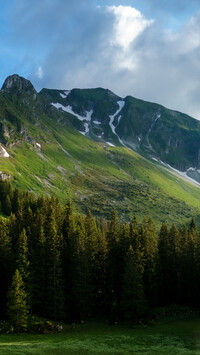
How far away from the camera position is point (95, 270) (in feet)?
195

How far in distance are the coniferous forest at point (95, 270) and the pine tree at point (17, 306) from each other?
1.57ft

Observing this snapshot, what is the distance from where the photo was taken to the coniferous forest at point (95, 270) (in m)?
50.5

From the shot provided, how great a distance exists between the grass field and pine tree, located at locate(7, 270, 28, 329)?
2227 millimetres

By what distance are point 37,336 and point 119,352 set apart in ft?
48.1

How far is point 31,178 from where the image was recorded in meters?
197

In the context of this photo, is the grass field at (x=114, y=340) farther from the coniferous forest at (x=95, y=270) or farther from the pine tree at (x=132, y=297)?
the coniferous forest at (x=95, y=270)

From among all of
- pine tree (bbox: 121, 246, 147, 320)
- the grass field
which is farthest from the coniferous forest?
the grass field

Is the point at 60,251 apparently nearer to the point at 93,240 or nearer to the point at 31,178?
the point at 93,240

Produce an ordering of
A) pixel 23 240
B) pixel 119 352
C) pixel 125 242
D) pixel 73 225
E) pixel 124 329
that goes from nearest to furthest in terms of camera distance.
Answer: pixel 119 352 → pixel 124 329 → pixel 23 240 → pixel 125 242 → pixel 73 225

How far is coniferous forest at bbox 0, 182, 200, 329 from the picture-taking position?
1989 inches

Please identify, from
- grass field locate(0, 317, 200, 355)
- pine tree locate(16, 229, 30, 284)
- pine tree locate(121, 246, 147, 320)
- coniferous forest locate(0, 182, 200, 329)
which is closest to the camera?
grass field locate(0, 317, 200, 355)

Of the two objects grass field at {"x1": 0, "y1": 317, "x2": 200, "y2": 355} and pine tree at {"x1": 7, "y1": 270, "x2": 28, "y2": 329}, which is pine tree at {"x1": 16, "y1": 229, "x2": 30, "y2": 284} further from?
grass field at {"x1": 0, "y1": 317, "x2": 200, "y2": 355}

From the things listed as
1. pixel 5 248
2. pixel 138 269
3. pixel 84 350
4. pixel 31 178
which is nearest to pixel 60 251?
pixel 5 248

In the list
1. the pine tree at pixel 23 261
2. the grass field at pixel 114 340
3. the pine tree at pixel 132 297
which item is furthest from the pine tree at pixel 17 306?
the pine tree at pixel 132 297
